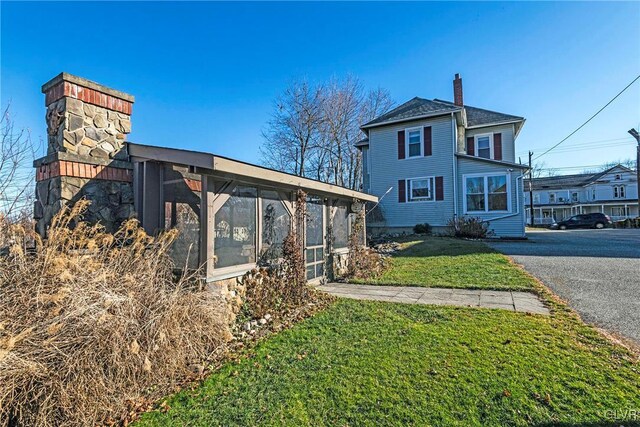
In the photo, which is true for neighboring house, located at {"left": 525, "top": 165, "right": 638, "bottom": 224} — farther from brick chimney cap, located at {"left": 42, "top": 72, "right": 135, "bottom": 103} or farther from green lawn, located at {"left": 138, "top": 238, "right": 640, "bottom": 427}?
brick chimney cap, located at {"left": 42, "top": 72, "right": 135, "bottom": 103}

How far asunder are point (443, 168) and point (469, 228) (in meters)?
3.18

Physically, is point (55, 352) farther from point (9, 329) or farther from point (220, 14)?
point (220, 14)

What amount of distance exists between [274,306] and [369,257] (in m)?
3.91

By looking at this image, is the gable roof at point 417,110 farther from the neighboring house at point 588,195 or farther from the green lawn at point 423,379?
the neighboring house at point 588,195

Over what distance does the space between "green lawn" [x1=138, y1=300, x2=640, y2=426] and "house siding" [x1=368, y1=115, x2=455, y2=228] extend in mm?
11639

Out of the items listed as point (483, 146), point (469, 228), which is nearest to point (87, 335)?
point (469, 228)

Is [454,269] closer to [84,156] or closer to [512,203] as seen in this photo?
[84,156]

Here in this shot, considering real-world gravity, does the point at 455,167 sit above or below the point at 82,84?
above

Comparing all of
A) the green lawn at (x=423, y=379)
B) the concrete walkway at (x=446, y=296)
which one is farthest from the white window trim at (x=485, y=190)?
the green lawn at (x=423, y=379)

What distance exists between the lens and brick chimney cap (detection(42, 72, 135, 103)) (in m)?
4.41

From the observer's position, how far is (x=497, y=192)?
14.4 metres

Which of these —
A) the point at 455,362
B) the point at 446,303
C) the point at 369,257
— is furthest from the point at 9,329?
the point at 369,257

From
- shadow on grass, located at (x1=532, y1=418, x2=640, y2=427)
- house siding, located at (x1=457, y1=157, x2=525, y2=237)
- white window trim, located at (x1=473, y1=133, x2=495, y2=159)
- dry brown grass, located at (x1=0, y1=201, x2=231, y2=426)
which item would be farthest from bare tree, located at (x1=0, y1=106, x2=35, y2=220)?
white window trim, located at (x1=473, y1=133, x2=495, y2=159)

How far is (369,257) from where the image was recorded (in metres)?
8.19
